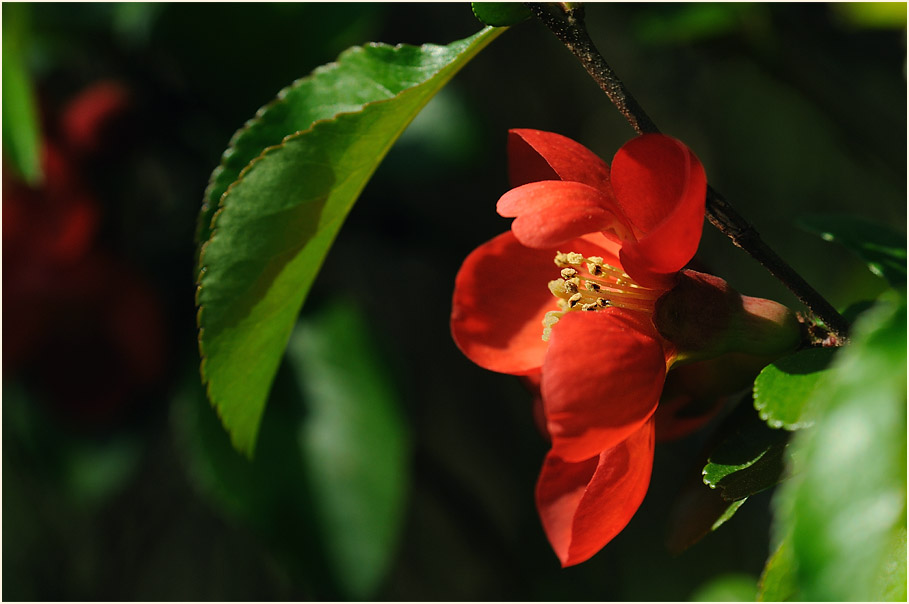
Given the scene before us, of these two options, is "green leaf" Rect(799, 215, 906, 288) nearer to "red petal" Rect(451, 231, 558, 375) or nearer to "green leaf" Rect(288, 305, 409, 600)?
"red petal" Rect(451, 231, 558, 375)

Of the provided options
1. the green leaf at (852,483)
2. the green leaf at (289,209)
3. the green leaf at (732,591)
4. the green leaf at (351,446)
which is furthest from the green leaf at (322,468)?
the green leaf at (852,483)

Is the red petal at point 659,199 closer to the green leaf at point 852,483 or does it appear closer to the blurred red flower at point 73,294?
the green leaf at point 852,483

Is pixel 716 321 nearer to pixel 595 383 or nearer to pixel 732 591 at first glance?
pixel 595 383

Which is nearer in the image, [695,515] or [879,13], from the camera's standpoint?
[695,515]

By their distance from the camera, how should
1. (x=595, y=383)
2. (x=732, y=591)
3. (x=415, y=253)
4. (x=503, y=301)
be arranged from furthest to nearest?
(x=415, y=253) → (x=732, y=591) → (x=503, y=301) → (x=595, y=383)

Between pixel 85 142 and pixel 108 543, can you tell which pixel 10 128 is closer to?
pixel 85 142

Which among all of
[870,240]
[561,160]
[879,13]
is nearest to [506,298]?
[561,160]
